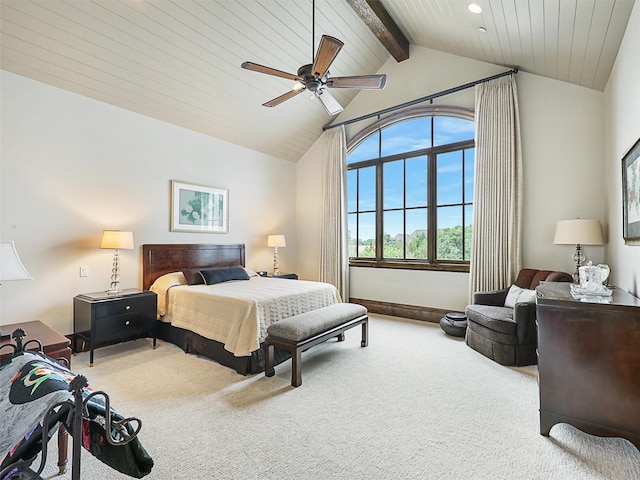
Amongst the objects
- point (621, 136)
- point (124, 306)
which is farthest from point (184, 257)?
point (621, 136)

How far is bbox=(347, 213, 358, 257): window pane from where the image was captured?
6.15 meters

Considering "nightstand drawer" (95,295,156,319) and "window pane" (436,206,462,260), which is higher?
"window pane" (436,206,462,260)

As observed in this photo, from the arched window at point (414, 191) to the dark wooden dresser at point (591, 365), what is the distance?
9.08 feet

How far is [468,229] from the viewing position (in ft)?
16.0

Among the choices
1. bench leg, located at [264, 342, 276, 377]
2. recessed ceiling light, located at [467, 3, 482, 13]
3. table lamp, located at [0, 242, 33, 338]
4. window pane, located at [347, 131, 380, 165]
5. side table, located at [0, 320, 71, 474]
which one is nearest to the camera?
side table, located at [0, 320, 71, 474]

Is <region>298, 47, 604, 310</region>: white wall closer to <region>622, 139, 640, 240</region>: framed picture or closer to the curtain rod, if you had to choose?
the curtain rod

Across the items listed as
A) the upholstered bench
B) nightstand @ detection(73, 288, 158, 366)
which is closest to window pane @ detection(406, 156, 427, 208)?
the upholstered bench

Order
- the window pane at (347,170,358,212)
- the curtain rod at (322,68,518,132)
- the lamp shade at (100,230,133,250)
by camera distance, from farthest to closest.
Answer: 1. the window pane at (347,170,358,212)
2. the curtain rod at (322,68,518,132)
3. the lamp shade at (100,230,133,250)

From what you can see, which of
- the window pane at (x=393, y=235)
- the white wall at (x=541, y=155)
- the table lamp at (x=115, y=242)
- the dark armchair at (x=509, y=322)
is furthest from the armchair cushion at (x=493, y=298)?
the table lamp at (x=115, y=242)

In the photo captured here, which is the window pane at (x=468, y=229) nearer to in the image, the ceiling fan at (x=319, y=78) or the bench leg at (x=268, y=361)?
the ceiling fan at (x=319, y=78)

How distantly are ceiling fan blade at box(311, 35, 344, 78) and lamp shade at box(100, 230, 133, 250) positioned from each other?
2812mm

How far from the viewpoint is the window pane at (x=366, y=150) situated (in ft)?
19.2

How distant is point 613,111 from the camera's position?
3.19 m

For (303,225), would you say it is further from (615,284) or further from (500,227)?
(615,284)
